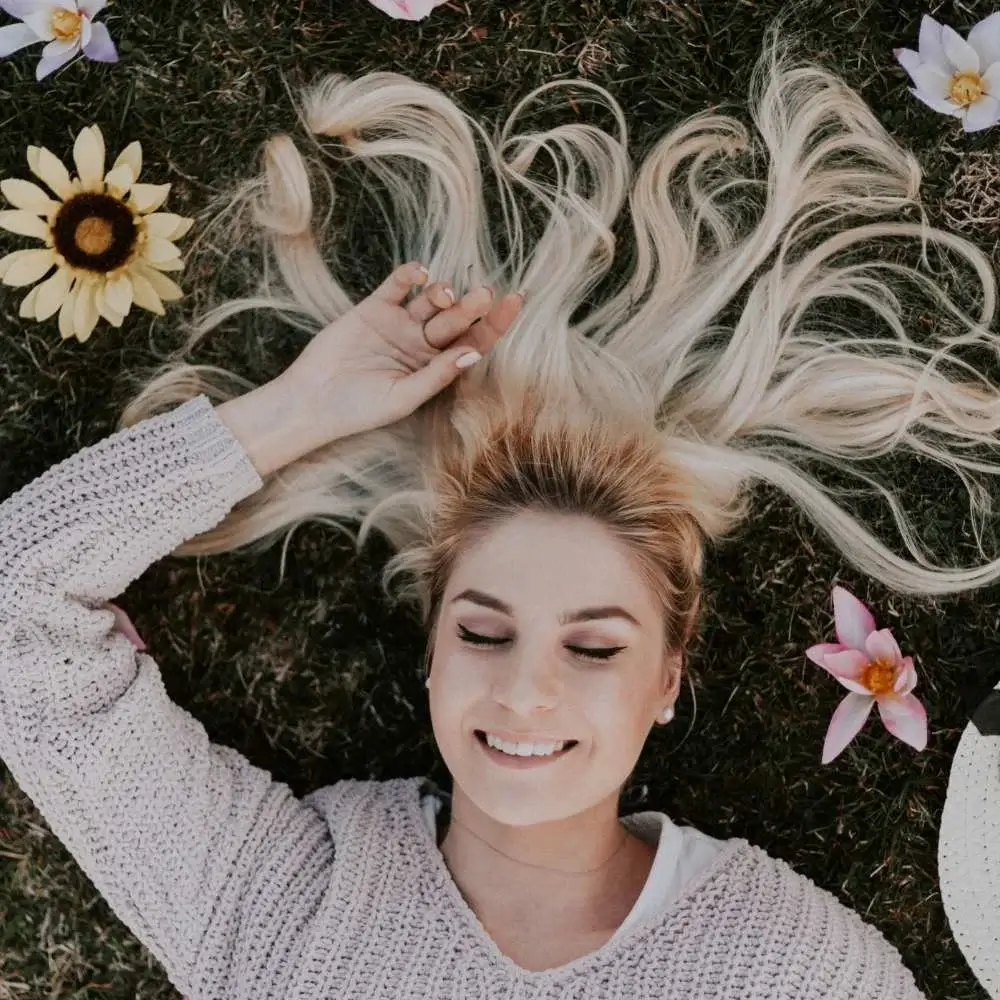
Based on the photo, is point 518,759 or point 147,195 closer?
point 518,759

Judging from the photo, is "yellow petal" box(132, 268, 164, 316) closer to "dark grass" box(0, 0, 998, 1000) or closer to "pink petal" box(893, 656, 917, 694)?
"dark grass" box(0, 0, 998, 1000)

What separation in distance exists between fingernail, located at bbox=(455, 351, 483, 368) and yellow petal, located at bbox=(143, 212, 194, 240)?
0.50 m

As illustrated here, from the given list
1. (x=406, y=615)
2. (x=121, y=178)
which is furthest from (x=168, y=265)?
(x=406, y=615)

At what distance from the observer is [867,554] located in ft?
7.55

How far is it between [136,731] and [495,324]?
80 centimetres

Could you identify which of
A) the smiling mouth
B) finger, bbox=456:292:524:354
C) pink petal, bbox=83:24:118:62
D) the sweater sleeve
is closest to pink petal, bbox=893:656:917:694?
the smiling mouth

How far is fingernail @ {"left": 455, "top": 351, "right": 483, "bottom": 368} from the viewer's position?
217 centimetres

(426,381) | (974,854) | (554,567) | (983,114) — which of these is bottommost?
(974,854)

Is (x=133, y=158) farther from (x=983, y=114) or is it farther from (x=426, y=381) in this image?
(x=983, y=114)

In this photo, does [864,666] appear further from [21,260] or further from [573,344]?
[21,260]

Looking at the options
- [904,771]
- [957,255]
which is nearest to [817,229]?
[957,255]

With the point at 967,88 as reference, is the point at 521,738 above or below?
below

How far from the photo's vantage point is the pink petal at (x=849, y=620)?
7.55 ft

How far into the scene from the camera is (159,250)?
7.46ft
